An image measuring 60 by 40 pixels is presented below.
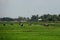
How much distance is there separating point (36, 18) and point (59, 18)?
724cm

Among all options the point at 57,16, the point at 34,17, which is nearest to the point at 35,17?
the point at 34,17

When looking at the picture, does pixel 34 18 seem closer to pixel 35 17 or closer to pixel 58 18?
pixel 35 17

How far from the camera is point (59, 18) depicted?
4409 centimetres

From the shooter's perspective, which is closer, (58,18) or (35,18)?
(58,18)

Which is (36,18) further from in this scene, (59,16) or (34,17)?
(59,16)

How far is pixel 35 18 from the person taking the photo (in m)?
48.5

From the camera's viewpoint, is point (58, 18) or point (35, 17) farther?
point (35, 17)

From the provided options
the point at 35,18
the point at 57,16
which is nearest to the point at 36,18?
the point at 35,18

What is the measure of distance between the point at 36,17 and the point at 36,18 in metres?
0.78

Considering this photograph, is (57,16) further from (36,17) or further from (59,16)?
(36,17)

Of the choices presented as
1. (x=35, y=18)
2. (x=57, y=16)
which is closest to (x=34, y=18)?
(x=35, y=18)

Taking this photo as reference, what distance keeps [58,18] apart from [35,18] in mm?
7151

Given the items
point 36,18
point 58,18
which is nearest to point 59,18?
point 58,18

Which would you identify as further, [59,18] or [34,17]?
[34,17]
